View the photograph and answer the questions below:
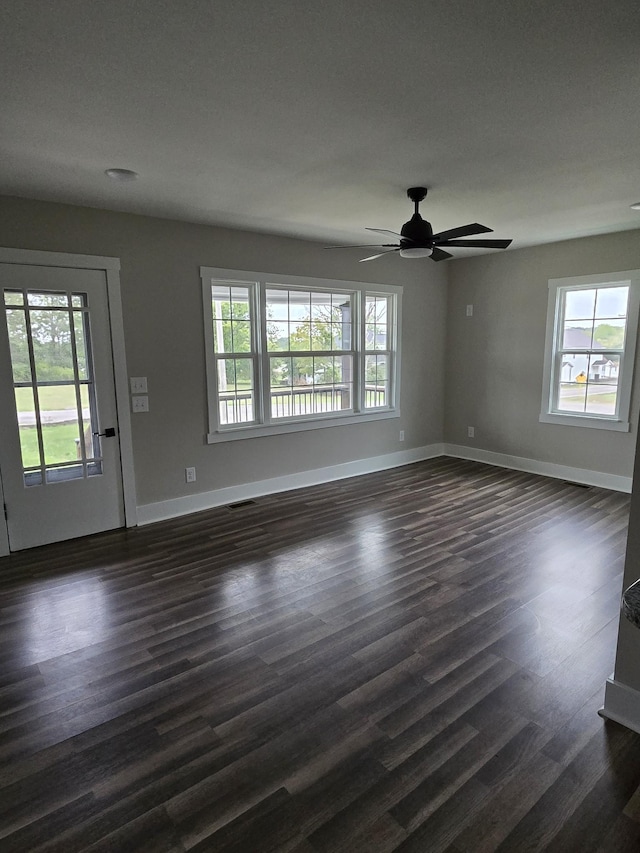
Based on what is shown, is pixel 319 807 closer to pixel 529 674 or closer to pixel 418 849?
pixel 418 849

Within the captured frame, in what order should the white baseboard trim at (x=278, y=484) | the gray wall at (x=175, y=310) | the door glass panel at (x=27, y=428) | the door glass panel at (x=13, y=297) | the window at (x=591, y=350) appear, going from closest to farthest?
the door glass panel at (x=13, y=297) → the door glass panel at (x=27, y=428) → the gray wall at (x=175, y=310) → the white baseboard trim at (x=278, y=484) → the window at (x=591, y=350)

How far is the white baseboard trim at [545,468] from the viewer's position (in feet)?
16.7

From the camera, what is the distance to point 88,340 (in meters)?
3.86

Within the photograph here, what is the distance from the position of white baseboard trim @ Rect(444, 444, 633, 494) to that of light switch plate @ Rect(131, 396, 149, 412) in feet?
14.1

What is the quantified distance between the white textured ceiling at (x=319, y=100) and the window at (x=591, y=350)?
1.57m

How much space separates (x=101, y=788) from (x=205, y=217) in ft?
12.8

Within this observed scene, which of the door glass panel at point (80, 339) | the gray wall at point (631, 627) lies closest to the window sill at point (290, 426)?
the door glass panel at point (80, 339)

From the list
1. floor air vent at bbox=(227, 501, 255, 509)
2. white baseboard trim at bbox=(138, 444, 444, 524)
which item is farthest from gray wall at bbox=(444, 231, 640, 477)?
floor air vent at bbox=(227, 501, 255, 509)

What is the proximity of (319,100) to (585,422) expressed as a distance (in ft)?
14.8

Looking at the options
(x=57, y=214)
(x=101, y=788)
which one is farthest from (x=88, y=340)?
(x=101, y=788)

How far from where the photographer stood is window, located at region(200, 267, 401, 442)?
15.2 feet

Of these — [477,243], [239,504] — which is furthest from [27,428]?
[477,243]

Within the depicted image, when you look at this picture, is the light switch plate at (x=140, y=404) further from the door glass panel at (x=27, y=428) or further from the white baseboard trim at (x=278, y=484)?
the white baseboard trim at (x=278, y=484)

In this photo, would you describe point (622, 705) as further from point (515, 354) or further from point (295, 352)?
point (515, 354)
